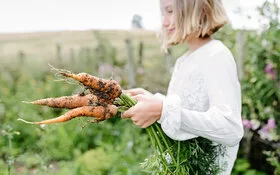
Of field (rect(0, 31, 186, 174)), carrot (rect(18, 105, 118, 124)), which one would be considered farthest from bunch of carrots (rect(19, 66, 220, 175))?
field (rect(0, 31, 186, 174))

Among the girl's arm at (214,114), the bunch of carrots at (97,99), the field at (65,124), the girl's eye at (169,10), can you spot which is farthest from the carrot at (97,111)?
the girl's eye at (169,10)

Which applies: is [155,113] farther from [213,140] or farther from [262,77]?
[262,77]

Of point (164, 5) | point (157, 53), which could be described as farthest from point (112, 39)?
point (164, 5)

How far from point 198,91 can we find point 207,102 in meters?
0.06

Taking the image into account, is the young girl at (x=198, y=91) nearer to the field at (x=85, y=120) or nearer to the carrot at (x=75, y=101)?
the carrot at (x=75, y=101)

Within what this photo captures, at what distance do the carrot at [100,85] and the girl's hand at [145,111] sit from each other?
0.08 m

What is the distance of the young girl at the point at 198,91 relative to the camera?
1.78 meters

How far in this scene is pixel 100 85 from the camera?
5.92ft

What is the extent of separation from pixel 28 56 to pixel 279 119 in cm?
586

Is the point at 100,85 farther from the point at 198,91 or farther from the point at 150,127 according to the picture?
the point at 198,91

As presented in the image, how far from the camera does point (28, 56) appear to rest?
30.5 feet

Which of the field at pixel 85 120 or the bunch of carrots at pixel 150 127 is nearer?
the bunch of carrots at pixel 150 127

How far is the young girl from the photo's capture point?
1783mm

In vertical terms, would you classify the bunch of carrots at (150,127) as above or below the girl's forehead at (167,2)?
below
